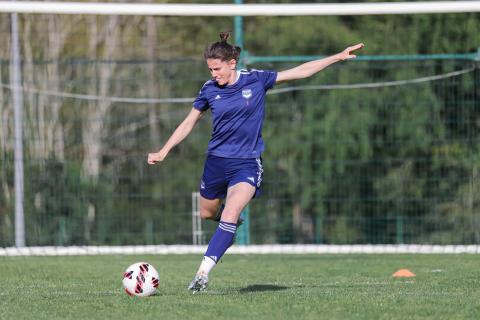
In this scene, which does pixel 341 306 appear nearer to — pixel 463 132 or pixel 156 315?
pixel 156 315

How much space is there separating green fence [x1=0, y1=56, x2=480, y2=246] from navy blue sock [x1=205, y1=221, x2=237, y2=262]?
7798 mm

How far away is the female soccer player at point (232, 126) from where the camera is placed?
28.3 feet

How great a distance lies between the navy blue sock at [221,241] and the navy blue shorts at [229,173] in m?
0.40

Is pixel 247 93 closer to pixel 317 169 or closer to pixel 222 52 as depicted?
pixel 222 52

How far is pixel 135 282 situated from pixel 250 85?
6.25 ft

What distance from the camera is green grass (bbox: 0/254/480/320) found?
736 cm

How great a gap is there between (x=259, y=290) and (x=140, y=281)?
3.92 ft

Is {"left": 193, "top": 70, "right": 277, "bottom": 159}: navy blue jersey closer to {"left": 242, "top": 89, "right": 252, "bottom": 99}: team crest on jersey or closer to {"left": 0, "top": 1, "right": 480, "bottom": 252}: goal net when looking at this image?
{"left": 242, "top": 89, "right": 252, "bottom": 99}: team crest on jersey

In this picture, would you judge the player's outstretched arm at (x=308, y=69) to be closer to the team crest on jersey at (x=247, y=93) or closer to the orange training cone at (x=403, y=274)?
the team crest on jersey at (x=247, y=93)

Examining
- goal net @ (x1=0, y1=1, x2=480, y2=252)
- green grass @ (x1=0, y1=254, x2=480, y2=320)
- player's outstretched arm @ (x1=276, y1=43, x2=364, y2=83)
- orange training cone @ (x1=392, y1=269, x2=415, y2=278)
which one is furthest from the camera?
goal net @ (x1=0, y1=1, x2=480, y2=252)

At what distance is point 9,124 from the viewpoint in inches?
665

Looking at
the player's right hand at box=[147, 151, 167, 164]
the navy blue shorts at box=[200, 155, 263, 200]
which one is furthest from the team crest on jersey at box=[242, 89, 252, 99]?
the player's right hand at box=[147, 151, 167, 164]

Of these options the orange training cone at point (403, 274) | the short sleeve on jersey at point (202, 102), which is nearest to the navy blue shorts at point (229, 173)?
the short sleeve on jersey at point (202, 102)

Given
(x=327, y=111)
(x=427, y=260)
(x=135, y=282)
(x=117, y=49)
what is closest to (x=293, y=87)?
(x=327, y=111)
